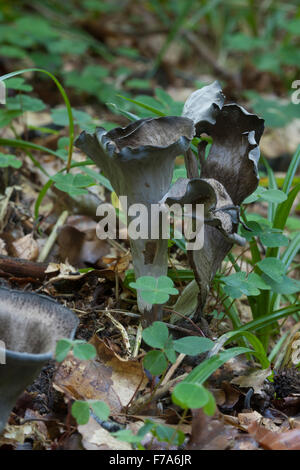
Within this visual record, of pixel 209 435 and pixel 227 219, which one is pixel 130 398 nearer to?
pixel 209 435

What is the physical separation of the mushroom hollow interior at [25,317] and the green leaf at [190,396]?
352mm

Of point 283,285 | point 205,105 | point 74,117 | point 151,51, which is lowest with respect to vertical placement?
point 283,285

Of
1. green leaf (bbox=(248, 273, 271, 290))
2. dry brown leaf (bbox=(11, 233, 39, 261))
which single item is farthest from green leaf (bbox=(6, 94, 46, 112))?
green leaf (bbox=(248, 273, 271, 290))

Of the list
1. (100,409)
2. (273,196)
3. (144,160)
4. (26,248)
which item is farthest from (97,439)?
(26,248)

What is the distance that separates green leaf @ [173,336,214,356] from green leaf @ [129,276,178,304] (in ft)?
0.44

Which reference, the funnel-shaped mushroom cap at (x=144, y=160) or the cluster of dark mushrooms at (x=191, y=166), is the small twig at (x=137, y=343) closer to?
the cluster of dark mushrooms at (x=191, y=166)

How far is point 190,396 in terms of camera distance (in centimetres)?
121

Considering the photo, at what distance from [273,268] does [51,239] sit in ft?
3.46

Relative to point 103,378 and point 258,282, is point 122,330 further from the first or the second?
point 258,282

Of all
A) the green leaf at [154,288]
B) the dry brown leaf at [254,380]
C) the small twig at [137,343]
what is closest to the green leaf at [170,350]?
the green leaf at [154,288]

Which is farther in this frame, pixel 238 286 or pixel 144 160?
pixel 238 286

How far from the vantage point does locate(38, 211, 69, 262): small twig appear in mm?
2288

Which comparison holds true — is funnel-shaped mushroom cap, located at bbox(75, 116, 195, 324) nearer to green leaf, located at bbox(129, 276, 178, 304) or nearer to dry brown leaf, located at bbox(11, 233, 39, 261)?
green leaf, located at bbox(129, 276, 178, 304)
